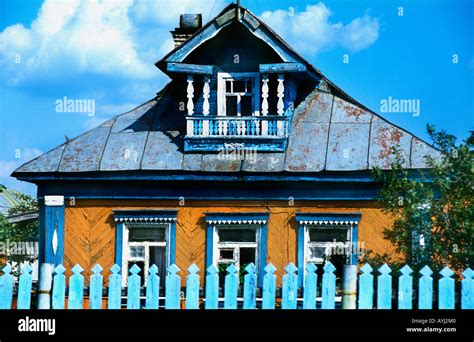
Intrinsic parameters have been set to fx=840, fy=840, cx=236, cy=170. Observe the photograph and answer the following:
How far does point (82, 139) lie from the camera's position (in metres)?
14.2

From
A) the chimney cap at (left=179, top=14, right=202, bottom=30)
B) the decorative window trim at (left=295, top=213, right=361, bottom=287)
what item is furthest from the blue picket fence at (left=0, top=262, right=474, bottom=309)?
the chimney cap at (left=179, top=14, right=202, bottom=30)

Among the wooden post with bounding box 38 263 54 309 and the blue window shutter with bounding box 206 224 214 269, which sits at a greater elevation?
the blue window shutter with bounding box 206 224 214 269

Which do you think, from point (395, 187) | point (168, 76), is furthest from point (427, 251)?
point (168, 76)

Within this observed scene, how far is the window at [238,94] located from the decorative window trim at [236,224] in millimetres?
1717

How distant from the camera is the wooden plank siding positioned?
13.3 meters

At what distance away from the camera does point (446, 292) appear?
28.8 feet

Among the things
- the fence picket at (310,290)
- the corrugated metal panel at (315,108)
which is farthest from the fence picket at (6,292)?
the corrugated metal panel at (315,108)

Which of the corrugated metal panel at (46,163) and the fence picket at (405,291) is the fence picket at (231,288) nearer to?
the fence picket at (405,291)

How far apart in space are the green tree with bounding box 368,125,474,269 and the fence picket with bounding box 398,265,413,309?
5.88 ft

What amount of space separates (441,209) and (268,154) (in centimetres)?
367

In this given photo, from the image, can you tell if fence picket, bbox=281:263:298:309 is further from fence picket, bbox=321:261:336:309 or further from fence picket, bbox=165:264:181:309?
fence picket, bbox=165:264:181:309
